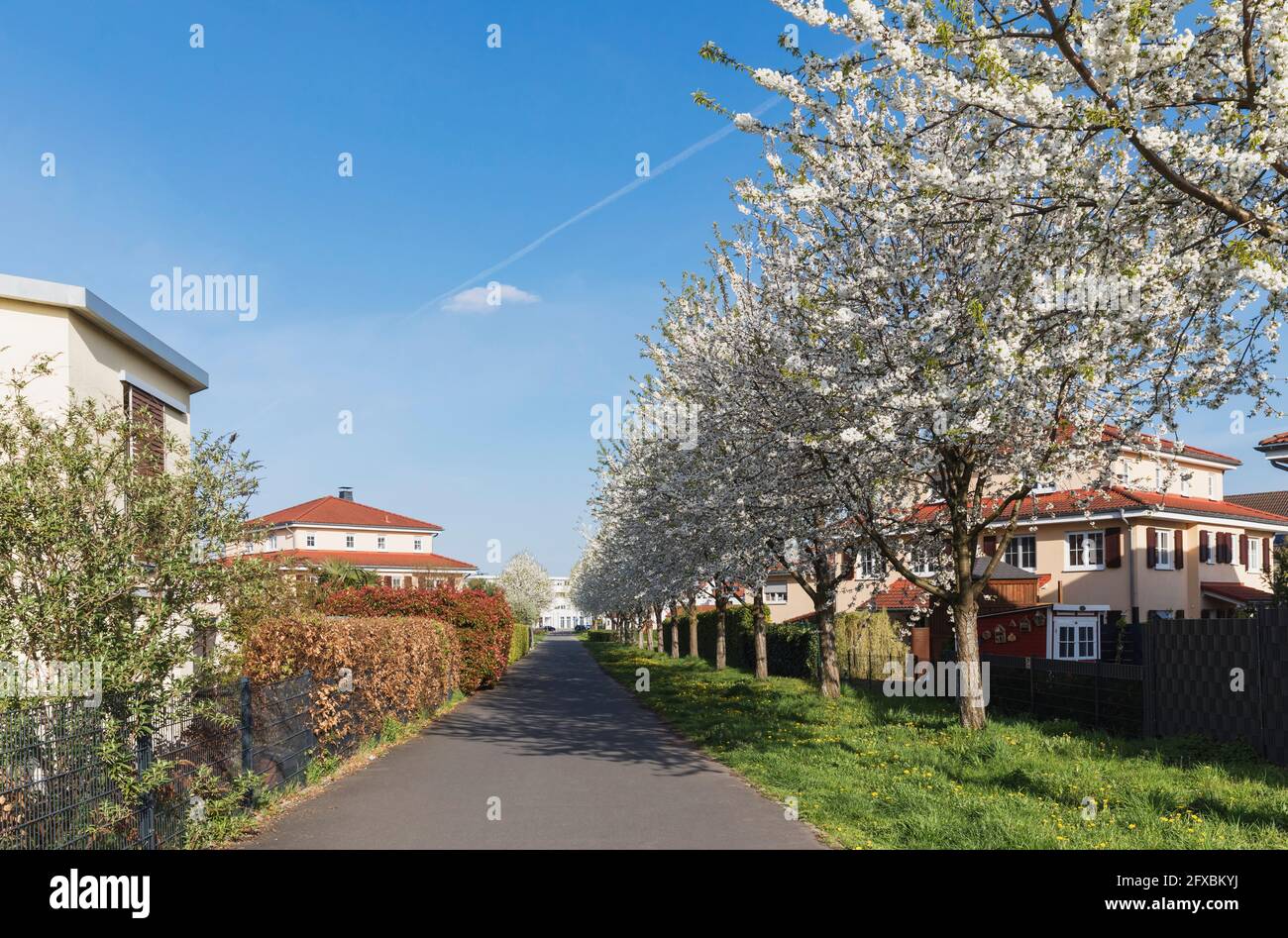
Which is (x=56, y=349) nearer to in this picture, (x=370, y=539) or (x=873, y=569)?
(x=873, y=569)

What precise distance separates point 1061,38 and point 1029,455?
18.1 feet

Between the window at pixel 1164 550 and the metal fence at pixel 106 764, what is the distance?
32799 mm

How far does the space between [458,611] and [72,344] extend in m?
15.6

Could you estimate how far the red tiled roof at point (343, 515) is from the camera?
2574 inches

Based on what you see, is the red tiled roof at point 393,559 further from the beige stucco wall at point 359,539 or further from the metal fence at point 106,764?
the metal fence at point 106,764

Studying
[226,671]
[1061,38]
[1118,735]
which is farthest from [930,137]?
[226,671]

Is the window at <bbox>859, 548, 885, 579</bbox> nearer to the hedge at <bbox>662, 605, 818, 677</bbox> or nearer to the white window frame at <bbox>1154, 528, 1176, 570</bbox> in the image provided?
the hedge at <bbox>662, 605, 818, 677</bbox>

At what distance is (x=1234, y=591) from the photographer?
36531mm

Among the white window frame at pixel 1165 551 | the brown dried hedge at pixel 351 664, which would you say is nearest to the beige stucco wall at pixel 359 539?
the brown dried hedge at pixel 351 664

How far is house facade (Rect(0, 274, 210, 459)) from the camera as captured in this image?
476 inches

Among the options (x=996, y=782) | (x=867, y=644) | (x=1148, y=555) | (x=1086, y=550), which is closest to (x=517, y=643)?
(x=867, y=644)

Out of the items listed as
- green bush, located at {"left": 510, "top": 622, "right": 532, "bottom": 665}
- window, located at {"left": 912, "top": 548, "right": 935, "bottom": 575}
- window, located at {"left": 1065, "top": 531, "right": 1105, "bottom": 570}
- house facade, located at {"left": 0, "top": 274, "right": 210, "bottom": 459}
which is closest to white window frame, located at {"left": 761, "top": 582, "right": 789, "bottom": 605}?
green bush, located at {"left": 510, "top": 622, "right": 532, "bottom": 665}

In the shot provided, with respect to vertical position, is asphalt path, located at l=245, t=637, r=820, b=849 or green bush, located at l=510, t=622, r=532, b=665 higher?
asphalt path, located at l=245, t=637, r=820, b=849

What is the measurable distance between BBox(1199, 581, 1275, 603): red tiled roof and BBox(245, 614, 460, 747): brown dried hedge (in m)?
29.7
